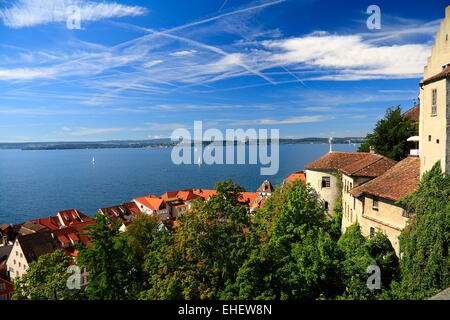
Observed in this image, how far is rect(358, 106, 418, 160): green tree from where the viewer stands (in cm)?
3741

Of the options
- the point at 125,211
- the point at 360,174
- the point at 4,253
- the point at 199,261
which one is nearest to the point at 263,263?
the point at 199,261

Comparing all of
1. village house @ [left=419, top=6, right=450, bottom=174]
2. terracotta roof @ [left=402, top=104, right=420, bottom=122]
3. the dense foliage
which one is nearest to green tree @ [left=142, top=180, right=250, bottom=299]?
the dense foliage

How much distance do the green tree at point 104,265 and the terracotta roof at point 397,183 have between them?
61.7 feet

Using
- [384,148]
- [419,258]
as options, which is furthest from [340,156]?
[419,258]

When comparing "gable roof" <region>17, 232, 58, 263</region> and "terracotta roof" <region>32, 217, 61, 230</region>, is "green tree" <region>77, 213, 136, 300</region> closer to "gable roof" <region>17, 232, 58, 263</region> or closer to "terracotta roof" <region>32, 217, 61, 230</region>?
"gable roof" <region>17, 232, 58, 263</region>

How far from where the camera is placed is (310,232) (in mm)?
26734

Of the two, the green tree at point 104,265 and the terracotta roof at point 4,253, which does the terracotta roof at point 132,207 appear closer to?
the terracotta roof at point 4,253

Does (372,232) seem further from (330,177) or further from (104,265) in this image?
(104,265)

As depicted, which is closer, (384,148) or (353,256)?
(353,256)

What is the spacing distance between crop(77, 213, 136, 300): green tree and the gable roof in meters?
41.3

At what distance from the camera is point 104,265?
62.7 feet

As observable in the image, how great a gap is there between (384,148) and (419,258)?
935 inches
